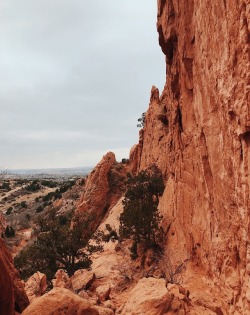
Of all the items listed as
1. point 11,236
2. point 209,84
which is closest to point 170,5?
point 209,84

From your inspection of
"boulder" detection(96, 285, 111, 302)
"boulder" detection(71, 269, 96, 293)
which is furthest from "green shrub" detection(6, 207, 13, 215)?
"boulder" detection(96, 285, 111, 302)

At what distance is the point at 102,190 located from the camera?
37125 mm

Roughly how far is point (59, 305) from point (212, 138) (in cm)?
837

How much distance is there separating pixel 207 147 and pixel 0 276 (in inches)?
374

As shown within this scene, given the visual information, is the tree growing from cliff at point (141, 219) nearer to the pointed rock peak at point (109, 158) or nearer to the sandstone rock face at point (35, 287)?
the sandstone rock face at point (35, 287)

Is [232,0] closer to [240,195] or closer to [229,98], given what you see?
[229,98]

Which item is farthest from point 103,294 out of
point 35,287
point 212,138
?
point 212,138

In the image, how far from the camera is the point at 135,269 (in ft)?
68.2

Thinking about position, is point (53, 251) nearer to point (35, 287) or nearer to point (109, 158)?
point (35, 287)

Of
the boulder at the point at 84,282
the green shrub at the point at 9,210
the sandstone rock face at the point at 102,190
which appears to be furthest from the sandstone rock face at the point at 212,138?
the green shrub at the point at 9,210

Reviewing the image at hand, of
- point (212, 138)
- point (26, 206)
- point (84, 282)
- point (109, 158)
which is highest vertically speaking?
point (212, 138)

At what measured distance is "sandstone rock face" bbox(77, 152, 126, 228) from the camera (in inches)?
1432

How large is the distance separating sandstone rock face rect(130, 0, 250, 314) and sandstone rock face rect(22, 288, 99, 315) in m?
5.41

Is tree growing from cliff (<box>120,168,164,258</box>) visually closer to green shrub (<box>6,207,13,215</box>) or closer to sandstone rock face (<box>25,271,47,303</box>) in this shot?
sandstone rock face (<box>25,271,47,303</box>)
